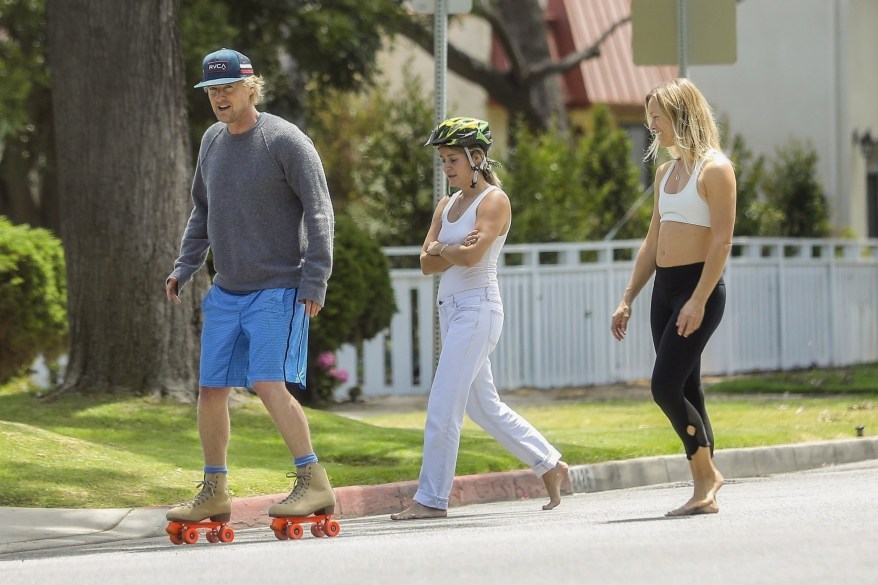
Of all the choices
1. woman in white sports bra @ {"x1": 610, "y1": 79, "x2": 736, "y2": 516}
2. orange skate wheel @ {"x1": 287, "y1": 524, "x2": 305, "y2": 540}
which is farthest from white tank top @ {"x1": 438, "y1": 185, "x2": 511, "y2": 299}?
orange skate wheel @ {"x1": 287, "y1": 524, "x2": 305, "y2": 540}

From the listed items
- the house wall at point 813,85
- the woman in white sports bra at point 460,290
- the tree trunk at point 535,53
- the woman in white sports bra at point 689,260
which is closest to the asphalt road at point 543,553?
the woman in white sports bra at point 460,290

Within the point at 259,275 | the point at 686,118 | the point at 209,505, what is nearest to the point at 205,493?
the point at 209,505

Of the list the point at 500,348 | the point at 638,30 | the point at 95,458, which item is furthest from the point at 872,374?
the point at 95,458

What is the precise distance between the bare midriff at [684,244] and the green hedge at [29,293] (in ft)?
22.0

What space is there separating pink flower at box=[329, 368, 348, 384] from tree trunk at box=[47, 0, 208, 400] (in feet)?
11.9

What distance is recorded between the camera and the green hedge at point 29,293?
12.9m

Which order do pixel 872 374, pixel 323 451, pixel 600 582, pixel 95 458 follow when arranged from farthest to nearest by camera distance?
pixel 872 374 < pixel 323 451 < pixel 95 458 < pixel 600 582

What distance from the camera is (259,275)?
7059 millimetres

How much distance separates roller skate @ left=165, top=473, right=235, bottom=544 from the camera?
7051 millimetres

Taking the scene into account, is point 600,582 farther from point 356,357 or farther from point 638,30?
point 356,357

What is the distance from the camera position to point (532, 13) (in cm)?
2608

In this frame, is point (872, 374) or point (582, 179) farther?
point (582, 179)

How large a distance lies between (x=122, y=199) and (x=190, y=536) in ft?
14.4

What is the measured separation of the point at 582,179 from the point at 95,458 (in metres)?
11.6
